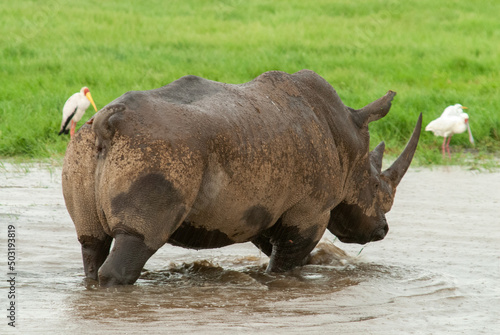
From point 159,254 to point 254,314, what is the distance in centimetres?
194

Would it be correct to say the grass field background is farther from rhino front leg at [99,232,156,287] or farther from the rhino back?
rhino front leg at [99,232,156,287]

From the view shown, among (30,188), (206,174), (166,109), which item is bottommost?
(30,188)

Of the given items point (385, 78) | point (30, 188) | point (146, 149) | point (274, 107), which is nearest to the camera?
point (146, 149)

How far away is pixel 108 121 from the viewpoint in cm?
388

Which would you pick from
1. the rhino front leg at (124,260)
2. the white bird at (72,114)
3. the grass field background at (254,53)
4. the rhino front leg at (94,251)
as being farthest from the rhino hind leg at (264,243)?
the white bird at (72,114)

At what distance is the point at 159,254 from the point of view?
5824 millimetres

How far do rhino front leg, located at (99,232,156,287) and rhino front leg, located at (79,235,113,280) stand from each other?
291mm

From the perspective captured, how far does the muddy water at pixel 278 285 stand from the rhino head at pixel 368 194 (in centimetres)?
23

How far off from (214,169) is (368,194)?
1.71 meters

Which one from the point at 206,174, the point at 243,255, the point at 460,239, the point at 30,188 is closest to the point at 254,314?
the point at 206,174

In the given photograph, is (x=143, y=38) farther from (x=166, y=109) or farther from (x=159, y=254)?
(x=166, y=109)

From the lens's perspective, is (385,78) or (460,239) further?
(385,78)

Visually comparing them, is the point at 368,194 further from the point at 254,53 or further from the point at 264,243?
the point at 254,53

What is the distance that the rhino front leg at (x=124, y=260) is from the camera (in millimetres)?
3883
